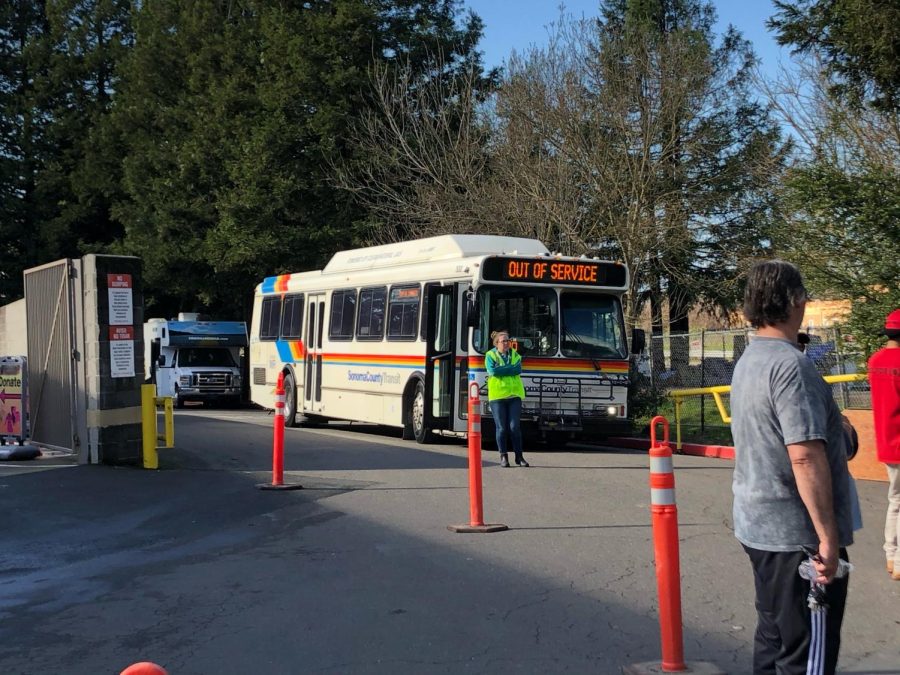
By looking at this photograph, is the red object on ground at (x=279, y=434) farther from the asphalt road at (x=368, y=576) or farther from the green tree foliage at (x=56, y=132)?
the green tree foliage at (x=56, y=132)

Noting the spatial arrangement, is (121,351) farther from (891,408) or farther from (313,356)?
(891,408)

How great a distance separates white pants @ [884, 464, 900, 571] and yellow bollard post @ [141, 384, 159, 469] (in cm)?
921

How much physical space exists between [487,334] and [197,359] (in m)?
19.7

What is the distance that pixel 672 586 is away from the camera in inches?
202

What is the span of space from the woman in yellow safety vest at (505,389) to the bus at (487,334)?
1525 millimetres

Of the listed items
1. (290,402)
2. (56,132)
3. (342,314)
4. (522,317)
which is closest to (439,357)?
(522,317)

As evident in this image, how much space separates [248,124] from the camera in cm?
3659

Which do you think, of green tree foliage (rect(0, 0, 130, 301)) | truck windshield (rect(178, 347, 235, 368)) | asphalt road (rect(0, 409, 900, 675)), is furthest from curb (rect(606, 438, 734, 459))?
green tree foliage (rect(0, 0, 130, 301))

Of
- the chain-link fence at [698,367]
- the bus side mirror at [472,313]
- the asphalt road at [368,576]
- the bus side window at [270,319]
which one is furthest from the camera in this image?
the bus side window at [270,319]

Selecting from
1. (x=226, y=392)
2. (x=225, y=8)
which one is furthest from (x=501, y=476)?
(x=225, y=8)

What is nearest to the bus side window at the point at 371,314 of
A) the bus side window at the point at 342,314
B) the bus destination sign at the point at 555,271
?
the bus side window at the point at 342,314

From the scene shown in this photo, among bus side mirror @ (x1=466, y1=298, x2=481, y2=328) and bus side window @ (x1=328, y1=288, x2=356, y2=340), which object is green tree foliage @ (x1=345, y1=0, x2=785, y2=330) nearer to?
bus side window @ (x1=328, y1=288, x2=356, y2=340)

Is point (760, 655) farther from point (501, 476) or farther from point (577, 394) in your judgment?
point (577, 394)

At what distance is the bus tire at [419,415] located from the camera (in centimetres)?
1783
